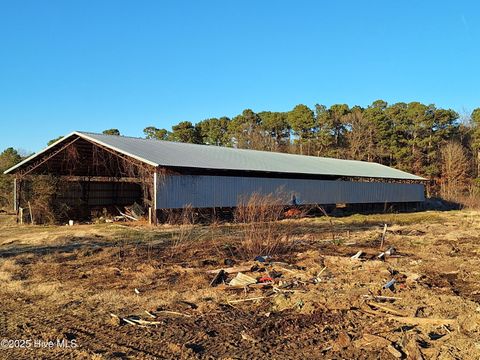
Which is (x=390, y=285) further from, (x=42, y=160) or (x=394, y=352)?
(x=42, y=160)

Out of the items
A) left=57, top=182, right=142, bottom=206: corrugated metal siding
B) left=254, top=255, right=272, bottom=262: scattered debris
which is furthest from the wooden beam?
left=254, top=255, right=272, bottom=262: scattered debris

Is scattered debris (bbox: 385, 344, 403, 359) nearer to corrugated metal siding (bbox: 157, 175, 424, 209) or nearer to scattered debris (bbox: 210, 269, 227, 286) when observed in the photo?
scattered debris (bbox: 210, 269, 227, 286)

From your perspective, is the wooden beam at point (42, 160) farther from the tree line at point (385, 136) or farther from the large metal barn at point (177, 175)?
the tree line at point (385, 136)

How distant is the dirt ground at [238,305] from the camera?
199 inches

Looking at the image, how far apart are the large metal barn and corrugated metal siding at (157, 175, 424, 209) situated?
2.0 inches

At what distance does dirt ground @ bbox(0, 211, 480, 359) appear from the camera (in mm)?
5062

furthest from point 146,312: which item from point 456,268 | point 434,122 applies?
point 434,122

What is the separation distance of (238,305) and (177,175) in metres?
16.1

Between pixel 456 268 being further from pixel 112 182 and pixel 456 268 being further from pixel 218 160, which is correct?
pixel 112 182

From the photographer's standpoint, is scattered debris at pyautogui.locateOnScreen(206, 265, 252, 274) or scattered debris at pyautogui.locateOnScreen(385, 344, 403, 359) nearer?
scattered debris at pyautogui.locateOnScreen(385, 344, 403, 359)

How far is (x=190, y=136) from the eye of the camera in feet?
226

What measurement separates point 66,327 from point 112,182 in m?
27.4

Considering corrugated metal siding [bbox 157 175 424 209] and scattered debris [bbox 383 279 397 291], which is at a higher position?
corrugated metal siding [bbox 157 175 424 209]

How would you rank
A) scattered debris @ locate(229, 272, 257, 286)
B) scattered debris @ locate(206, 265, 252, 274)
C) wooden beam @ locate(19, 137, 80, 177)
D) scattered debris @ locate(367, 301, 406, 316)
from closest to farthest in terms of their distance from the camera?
scattered debris @ locate(367, 301, 406, 316) < scattered debris @ locate(229, 272, 257, 286) < scattered debris @ locate(206, 265, 252, 274) < wooden beam @ locate(19, 137, 80, 177)
